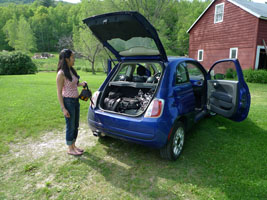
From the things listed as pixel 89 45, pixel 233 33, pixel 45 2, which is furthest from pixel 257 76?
pixel 45 2

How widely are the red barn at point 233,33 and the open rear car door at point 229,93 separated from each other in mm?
13037

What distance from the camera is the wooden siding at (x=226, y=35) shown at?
15148 mm

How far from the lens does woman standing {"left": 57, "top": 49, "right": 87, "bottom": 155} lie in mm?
3078

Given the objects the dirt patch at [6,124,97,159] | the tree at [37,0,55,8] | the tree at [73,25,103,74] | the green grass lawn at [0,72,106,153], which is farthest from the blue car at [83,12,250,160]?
the tree at [37,0,55,8]

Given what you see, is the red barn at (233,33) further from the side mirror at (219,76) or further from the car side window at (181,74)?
the car side window at (181,74)

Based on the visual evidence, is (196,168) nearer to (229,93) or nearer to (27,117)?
(229,93)

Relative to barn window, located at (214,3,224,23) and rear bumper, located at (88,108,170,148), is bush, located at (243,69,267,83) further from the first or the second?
rear bumper, located at (88,108,170,148)

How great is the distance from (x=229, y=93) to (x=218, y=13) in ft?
56.4

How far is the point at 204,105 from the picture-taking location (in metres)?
4.53

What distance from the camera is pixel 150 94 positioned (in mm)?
3781

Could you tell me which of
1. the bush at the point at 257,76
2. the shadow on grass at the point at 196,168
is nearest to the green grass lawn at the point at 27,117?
the shadow on grass at the point at 196,168

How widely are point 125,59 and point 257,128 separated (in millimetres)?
3603

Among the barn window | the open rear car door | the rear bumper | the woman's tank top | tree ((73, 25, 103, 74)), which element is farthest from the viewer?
tree ((73, 25, 103, 74))

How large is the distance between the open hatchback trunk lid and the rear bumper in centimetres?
122
